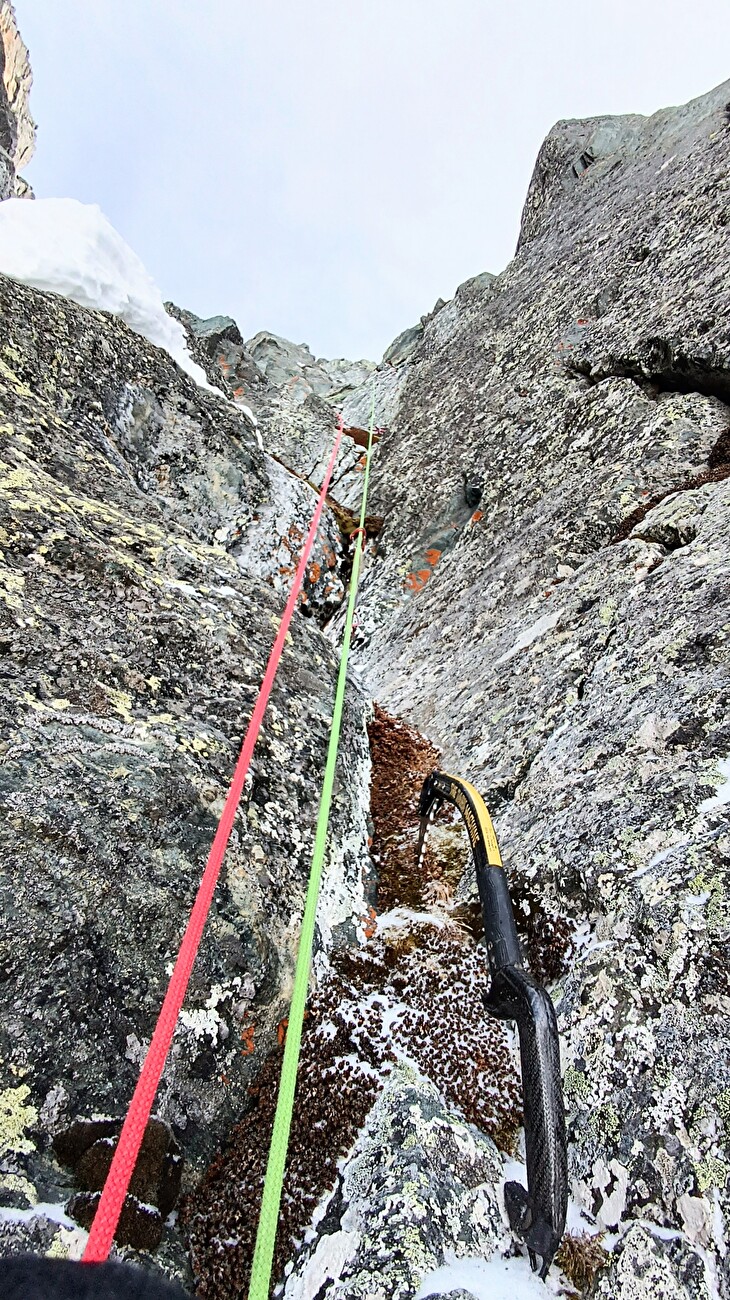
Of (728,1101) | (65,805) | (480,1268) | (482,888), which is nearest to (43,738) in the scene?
(65,805)

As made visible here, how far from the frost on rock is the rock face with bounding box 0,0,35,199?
70.9 metres

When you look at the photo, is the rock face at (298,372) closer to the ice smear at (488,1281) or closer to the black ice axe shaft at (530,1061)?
the black ice axe shaft at (530,1061)

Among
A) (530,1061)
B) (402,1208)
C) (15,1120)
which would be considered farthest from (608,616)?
(15,1120)

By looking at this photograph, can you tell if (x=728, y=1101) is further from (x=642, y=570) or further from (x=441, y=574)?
(x=441, y=574)

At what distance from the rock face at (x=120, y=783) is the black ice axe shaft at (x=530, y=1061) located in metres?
1.66

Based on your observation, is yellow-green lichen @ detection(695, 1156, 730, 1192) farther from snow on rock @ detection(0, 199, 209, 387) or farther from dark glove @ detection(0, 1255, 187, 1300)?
snow on rock @ detection(0, 199, 209, 387)

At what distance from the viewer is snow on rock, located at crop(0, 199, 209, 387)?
11234 millimetres

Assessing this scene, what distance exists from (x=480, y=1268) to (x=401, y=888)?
3.52m

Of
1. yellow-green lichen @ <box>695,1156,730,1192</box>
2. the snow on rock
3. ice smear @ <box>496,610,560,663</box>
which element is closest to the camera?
yellow-green lichen @ <box>695,1156,730,1192</box>

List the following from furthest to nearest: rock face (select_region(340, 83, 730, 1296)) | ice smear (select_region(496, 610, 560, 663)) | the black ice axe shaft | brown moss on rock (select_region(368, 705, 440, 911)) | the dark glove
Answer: ice smear (select_region(496, 610, 560, 663)), brown moss on rock (select_region(368, 705, 440, 911)), rock face (select_region(340, 83, 730, 1296)), the black ice axe shaft, the dark glove

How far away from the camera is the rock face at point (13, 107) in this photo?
194 feet

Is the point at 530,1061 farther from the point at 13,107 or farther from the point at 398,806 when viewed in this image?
the point at 13,107

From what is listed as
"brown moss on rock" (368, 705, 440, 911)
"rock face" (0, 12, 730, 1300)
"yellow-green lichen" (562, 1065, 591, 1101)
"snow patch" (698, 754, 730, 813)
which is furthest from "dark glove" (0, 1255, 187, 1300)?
"brown moss on rock" (368, 705, 440, 911)

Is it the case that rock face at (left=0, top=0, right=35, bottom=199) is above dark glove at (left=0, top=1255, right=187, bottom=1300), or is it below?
above
